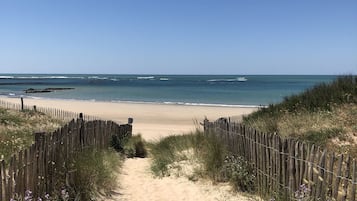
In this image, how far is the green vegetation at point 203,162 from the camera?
864 centimetres

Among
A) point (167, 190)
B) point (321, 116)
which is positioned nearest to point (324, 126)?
point (321, 116)

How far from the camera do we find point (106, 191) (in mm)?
8289

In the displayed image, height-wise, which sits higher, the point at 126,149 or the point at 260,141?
the point at 260,141

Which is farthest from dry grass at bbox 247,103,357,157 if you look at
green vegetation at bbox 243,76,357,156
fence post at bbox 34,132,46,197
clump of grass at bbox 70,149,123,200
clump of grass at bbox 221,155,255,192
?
fence post at bbox 34,132,46,197

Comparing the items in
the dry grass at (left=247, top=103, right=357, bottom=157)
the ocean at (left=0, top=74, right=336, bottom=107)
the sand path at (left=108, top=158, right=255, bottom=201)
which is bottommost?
the ocean at (left=0, top=74, right=336, bottom=107)

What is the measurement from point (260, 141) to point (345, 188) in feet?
9.19

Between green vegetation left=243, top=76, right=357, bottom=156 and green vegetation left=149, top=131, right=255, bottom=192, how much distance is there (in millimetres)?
2591

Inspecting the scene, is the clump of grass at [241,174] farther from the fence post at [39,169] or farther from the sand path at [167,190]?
the fence post at [39,169]

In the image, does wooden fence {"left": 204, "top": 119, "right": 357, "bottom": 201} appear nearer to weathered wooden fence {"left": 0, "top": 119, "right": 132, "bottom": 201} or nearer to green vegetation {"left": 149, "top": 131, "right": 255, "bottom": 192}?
green vegetation {"left": 149, "top": 131, "right": 255, "bottom": 192}

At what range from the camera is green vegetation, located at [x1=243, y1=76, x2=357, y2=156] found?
11.3 metres

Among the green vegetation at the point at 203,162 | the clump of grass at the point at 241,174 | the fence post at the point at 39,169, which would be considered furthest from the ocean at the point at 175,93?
the fence post at the point at 39,169

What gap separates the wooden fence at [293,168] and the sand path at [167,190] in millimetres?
697

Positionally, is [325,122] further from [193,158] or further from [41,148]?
[41,148]

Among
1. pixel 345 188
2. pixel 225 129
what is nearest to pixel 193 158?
pixel 225 129
